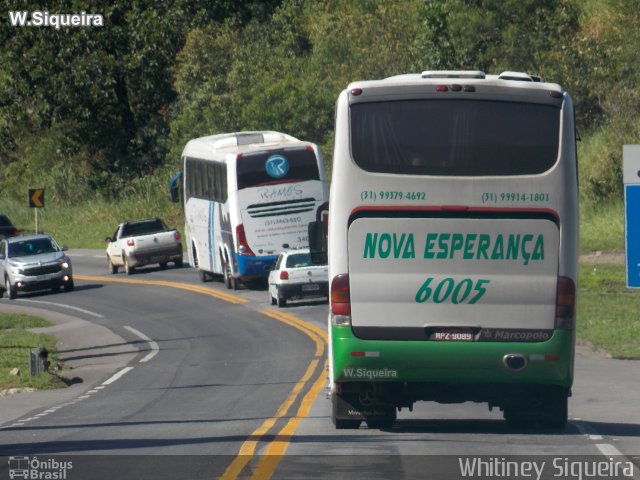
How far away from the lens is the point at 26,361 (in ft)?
103

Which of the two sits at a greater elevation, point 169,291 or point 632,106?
point 632,106

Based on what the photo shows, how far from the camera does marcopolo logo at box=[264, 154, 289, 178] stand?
4162cm

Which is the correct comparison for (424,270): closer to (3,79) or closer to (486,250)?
(486,250)

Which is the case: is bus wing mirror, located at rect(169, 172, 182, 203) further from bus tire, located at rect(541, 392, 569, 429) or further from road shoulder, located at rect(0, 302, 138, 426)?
bus tire, located at rect(541, 392, 569, 429)

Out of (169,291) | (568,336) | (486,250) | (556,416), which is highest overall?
(486,250)

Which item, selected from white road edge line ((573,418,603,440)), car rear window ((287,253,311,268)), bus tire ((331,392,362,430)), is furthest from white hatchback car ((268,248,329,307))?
bus tire ((331,392,362,430))

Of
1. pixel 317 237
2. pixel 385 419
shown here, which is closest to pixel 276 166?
pixel 317 237

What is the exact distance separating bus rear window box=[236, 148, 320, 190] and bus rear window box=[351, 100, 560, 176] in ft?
84.9

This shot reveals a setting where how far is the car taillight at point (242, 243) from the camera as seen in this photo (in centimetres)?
4188

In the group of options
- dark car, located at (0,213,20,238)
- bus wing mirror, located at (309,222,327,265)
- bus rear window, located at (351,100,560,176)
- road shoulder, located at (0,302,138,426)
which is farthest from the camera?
dark car, located at (0,213,20,238)

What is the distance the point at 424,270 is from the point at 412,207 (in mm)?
707

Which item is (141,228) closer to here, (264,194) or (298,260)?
(264,194)

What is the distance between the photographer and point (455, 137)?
15750 mm

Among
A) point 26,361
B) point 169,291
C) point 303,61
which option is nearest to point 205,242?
point 169,291
